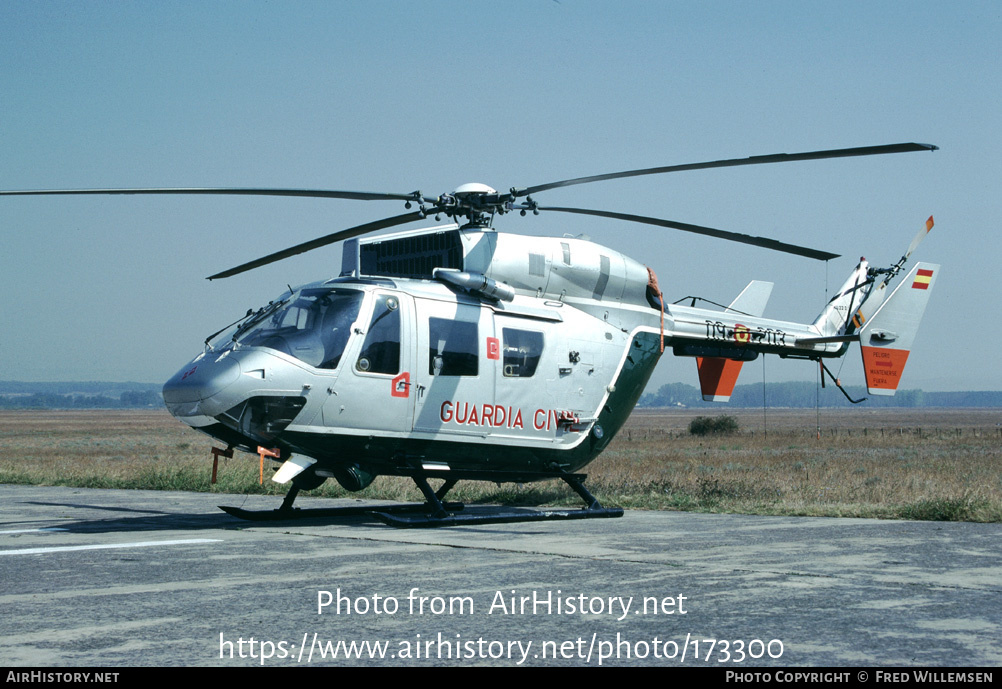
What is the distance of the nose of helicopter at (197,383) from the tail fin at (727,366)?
8.10m

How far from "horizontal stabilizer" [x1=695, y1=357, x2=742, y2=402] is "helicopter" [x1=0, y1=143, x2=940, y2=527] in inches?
41.0

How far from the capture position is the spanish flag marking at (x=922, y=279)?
1694cm

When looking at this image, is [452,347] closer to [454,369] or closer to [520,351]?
[454,369]

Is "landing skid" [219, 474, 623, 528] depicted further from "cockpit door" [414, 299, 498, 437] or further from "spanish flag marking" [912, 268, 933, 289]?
"spanish flag marking" [912, 268, 933, 289]

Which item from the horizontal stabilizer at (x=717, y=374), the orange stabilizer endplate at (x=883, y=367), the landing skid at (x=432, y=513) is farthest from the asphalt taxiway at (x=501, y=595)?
the orange stabilizer endplate at (x=883, y=367)

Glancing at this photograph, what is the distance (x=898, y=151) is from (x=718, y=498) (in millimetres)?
7364

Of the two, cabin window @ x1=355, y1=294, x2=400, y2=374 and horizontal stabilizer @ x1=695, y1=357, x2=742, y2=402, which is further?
horizontal stabilizer @ x1=695, y1=357, x2=742, y2=402

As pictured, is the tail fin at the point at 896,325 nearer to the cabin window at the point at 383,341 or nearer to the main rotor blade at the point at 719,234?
the main rotor blade at the point at 719,234

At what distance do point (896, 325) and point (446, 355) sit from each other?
927 cm

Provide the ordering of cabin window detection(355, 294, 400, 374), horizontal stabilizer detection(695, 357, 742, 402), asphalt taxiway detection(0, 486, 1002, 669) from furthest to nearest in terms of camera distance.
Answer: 1. horizontal stabilizer detection(695, 357, 742, 402)
2. cabin window detection(355, 294, 400, 374)
3. asphalt taxiway detection(0, 486, 1002, 669)

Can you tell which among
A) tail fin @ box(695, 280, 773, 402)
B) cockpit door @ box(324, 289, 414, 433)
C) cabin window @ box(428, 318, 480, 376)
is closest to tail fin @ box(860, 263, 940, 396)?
tail fin @ box(695, 280, 773, 402)

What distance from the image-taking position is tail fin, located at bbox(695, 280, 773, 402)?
15938 mm

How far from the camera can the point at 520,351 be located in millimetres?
12500
